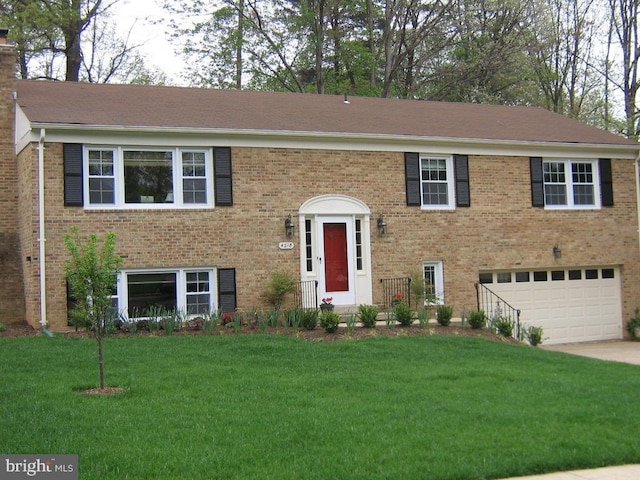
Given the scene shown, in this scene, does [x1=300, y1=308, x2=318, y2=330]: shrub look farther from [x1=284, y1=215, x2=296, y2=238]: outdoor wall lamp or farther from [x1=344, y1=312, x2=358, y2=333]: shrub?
[x1=284, y1=215, x2=296, y2=238]: outdoor wall lamp

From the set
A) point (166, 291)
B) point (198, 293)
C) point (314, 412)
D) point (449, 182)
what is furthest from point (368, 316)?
point (314, 412)

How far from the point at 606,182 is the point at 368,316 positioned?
882cm

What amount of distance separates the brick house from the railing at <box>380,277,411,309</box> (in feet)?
0.34

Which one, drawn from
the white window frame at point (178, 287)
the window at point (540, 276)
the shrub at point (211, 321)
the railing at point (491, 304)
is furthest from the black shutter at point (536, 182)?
the shrub at point (211, 321)

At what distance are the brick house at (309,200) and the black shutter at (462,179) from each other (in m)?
0.05

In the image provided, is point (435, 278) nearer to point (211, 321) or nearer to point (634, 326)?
point (634, 326)

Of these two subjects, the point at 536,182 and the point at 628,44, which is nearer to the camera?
the point at 536,182

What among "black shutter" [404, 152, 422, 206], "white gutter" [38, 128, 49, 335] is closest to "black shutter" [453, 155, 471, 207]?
"black shutter" [404, 152, 422, 206]

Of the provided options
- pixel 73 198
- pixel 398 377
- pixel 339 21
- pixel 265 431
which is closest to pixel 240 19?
pixel 339 21

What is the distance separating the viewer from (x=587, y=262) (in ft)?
67.5

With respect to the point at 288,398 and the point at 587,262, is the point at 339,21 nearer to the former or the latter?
the point at 587,262

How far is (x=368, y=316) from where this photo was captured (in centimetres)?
1606

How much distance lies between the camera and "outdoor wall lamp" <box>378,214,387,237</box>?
18312 mm

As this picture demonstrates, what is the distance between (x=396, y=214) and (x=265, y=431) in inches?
446
